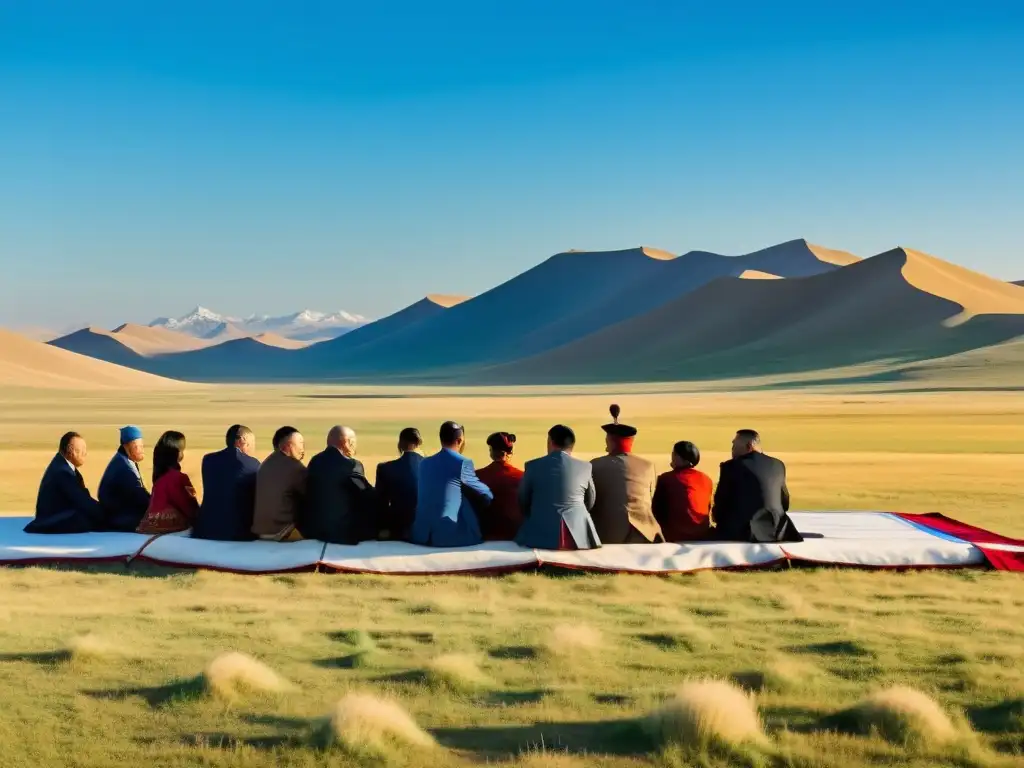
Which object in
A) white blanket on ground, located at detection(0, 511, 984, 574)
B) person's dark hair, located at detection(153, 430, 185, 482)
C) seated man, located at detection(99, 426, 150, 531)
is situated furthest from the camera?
seated man, located at detection(99, 426, 150, 531)

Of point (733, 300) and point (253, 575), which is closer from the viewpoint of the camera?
point (253, 575)

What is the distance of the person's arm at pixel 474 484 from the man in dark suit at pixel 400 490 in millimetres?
490

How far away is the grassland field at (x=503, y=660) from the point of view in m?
5.49

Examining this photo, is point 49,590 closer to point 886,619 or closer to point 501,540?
point 501,540

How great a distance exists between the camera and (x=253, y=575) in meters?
9.78

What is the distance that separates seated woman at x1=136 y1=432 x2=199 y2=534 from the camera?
10898 millimetres

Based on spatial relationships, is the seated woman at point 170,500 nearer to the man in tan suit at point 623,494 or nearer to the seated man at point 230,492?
the seated man at point 230,492

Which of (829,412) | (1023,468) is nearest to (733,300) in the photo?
(829,412)

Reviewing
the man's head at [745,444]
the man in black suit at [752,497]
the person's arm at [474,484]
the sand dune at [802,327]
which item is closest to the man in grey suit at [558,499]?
the person's arm at [474,484]

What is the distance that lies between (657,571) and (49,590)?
16.3ft

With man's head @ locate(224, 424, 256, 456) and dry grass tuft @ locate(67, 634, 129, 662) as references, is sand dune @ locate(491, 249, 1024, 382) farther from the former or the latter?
dry grass tuft @ locate(67, 634, 129, 662)

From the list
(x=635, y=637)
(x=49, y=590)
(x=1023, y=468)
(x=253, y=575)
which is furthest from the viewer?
(x=1023, y=468)

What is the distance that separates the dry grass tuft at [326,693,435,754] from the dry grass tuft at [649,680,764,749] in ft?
3.75

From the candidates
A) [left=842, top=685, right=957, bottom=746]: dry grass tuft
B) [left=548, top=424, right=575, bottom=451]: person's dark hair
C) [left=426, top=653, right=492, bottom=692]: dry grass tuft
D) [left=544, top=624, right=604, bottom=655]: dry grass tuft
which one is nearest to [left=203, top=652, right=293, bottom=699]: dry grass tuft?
[left=426, top=653, right=492, bottom=692]: dry grass tuft
